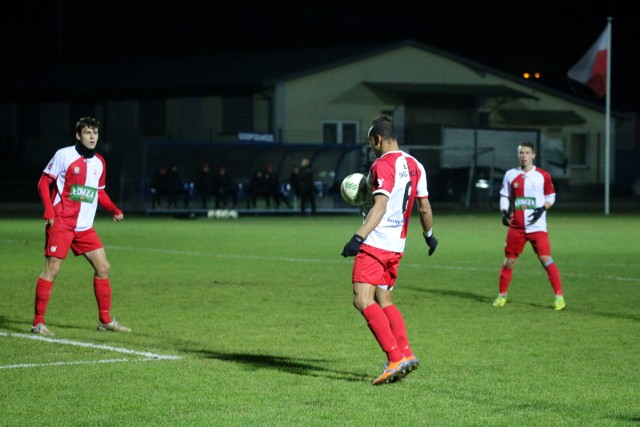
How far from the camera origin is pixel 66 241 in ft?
37.9

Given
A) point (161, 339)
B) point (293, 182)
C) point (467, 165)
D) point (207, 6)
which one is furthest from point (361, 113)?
point (161, 339)

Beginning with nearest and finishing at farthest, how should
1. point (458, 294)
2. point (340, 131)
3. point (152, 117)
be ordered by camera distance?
1. point (458, 294)
2. point (340, 131)
3. point (152, 117)

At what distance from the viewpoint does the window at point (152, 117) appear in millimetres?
53812

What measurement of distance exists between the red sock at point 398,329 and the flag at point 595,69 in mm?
31380

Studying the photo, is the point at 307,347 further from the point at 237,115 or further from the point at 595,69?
the point at 237,115

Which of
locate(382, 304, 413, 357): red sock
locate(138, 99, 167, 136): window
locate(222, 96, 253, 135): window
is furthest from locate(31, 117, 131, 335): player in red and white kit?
locate(138, 99, 167, 136): window

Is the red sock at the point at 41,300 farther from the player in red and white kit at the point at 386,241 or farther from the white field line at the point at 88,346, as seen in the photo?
the player in red and white kit at the point at 386,241

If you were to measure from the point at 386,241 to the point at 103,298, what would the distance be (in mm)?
4050

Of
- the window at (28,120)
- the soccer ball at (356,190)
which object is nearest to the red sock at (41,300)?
the soccer ball at (356,190)

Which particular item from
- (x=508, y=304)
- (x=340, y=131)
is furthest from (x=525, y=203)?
(x=340, y=131)

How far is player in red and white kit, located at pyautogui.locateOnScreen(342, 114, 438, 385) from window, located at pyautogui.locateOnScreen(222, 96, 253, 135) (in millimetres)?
41061

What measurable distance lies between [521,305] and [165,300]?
4.31 m

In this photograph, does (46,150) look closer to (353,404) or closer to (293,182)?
(293,182)

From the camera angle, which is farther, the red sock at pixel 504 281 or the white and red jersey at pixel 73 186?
the red sock at pixel 504 281
